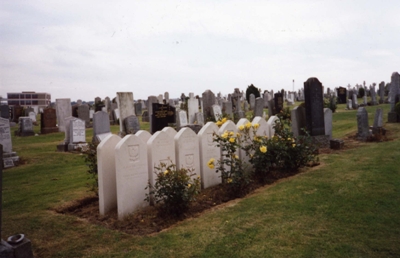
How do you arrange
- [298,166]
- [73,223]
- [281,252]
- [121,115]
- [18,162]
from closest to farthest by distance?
[281,252], [73,223], [298,166], [18,162], [121,115]

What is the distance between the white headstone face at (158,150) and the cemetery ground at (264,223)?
1.25 meters

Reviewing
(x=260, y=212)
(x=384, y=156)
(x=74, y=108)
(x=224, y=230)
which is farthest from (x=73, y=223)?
(x=74, y=108)

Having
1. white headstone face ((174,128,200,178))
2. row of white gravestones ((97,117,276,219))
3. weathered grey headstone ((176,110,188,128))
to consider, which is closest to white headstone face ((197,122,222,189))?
white headstone face ((174,128,200,178))

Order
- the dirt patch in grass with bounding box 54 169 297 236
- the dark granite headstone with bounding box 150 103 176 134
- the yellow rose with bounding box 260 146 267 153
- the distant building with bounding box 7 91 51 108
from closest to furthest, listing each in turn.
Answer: the dirt patch in grass with bounding box 54 169 297 236 → the yellow rose with bounding box 260 146 267 153 → the dark granite headstone with bounding box 150 103 176 134 → the distant building with bounding box 7 91 51 108

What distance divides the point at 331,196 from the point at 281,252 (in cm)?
244

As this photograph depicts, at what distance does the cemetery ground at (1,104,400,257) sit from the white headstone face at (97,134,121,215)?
48 centimetres

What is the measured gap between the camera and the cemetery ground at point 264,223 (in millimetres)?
4203

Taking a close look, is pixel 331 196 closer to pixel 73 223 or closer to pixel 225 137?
pixel 225 137

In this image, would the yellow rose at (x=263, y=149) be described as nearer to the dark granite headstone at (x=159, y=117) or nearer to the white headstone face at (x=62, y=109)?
the dark granite headstone at (x=159, y=117)

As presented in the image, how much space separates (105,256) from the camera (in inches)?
163

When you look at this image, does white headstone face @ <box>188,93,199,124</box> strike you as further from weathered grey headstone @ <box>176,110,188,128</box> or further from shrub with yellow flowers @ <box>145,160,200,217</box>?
shrub with yellow flowers @ <box>145,160,200,217</box>

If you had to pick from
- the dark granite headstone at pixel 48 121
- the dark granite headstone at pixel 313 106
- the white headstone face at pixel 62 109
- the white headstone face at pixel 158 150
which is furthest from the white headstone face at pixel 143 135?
the dark granite headstone at pixel 48 121

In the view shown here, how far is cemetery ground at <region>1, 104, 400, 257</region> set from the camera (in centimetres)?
420

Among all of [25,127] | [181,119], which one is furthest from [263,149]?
[25,127]
